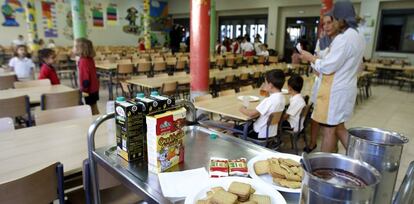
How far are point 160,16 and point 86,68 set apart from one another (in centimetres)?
1480

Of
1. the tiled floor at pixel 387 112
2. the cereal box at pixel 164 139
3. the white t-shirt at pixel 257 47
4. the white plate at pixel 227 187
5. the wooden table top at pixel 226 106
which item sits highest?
the white t-shirt at pixel 257 47

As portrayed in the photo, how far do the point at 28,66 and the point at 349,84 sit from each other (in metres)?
5.81

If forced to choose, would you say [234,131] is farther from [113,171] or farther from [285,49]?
[285,49]

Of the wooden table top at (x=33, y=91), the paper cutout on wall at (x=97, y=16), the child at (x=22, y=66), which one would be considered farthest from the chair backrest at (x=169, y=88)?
the paper cutout on wall at (x=97, y=16)

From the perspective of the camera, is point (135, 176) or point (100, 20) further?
point (100, 20)

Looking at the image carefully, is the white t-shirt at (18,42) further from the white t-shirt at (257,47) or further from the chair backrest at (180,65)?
the white t-shirt at (257,47)

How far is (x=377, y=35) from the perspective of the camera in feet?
34.0

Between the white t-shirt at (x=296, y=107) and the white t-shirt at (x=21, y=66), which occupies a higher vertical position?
the white t-shirt at (x=21, y=66)

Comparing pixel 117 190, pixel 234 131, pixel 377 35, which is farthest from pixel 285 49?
pixel 117 190

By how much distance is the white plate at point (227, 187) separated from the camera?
2.98 ft

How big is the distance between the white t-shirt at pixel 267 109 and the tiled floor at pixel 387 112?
107 centimetres

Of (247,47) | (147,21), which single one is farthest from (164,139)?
(147,21)

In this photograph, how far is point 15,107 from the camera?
289 cm

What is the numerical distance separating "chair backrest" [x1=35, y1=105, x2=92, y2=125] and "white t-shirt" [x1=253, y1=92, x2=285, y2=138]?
1613 millimetres
